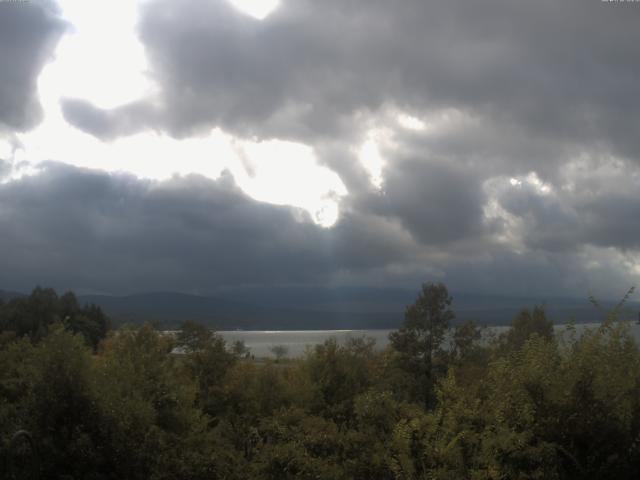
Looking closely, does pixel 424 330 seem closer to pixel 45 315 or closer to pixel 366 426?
pixel 366 426

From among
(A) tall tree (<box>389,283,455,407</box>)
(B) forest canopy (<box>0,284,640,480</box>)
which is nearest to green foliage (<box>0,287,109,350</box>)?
(A) tall tree (<box>389,283,455,407</box>)

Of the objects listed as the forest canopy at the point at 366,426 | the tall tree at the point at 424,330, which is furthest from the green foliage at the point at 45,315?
the forest canopy at the point at 366,426

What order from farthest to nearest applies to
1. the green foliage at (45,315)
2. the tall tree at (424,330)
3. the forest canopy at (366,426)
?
the green foliage at (45,315)
the tall tree at (424,330)
the forest canopy at (366,426)

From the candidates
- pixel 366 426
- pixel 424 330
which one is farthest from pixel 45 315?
pixel 366 426

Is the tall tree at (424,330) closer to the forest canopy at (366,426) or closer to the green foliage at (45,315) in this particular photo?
the forest canopy at (366,426)

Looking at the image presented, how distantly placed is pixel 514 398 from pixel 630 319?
9.99 feet

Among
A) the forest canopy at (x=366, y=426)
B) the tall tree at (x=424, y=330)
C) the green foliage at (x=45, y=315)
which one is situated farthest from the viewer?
the green foliage at (x=45, y=315)

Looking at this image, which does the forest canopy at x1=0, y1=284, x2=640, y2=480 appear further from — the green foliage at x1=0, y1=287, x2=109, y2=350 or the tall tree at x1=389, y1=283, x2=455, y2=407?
the green foliage at x1=0, y1=287, x2=109, y2=350

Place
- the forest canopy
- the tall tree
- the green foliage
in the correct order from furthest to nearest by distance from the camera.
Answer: the green foliage → the tall tree → the forest canopy

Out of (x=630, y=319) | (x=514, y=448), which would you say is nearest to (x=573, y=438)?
(x=514, y=448)

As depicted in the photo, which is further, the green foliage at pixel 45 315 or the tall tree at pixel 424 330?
the green foliage at pixel 45 315

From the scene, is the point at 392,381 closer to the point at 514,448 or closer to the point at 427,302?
the point at 427,302

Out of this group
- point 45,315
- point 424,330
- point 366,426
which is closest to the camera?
point 366,426

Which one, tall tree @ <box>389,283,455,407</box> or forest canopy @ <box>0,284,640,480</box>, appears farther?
tall tree @ <box>389,283,455,407</box>
